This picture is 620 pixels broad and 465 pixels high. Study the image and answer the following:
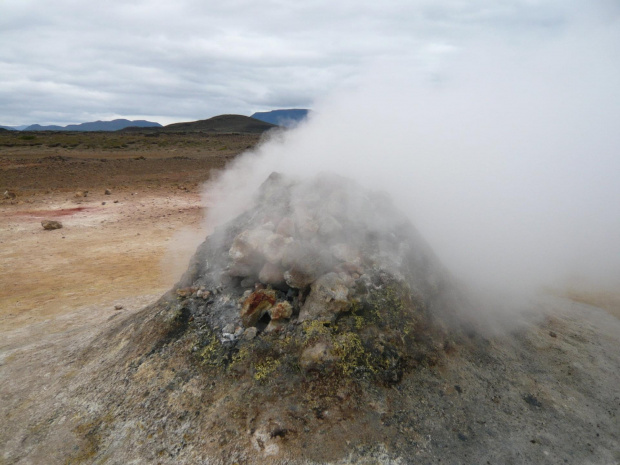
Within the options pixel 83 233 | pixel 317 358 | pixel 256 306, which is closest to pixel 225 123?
pixel 83 233

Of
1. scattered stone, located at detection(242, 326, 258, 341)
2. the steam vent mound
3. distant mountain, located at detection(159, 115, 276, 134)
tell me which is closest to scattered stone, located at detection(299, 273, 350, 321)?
the steam vent mound

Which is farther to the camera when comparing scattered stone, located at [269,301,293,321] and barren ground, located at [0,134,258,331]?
barren ground, located at [0,134,258,331]

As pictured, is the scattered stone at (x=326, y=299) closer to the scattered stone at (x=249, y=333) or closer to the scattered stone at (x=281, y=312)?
the scattered stone at (x=281, y=312)

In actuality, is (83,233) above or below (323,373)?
below

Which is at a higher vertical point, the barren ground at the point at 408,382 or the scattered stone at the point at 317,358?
the scattered stone at the point at 317,358

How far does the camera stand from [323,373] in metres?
2.99

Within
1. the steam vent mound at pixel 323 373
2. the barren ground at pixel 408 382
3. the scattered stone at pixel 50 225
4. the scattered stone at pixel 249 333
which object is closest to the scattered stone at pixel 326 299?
the steam vent mound at pixel 323 373

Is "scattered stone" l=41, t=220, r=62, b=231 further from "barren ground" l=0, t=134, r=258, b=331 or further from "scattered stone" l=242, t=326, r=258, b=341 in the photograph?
"scattered stone" l=242, t=326, r=258, b=341

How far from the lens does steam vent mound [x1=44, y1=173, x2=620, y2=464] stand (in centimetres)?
270

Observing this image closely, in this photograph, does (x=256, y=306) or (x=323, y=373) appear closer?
(x=323, y=373)

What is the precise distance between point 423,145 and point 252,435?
475 cm

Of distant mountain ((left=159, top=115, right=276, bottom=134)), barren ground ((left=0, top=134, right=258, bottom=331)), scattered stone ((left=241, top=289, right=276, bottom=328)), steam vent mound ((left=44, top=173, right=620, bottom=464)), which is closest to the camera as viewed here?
steam vent mound ((left=44, top=173, right=620, bottom=464))

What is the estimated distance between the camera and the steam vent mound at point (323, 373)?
8.84ft

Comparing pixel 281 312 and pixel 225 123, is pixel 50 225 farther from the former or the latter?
pixel 225 123
